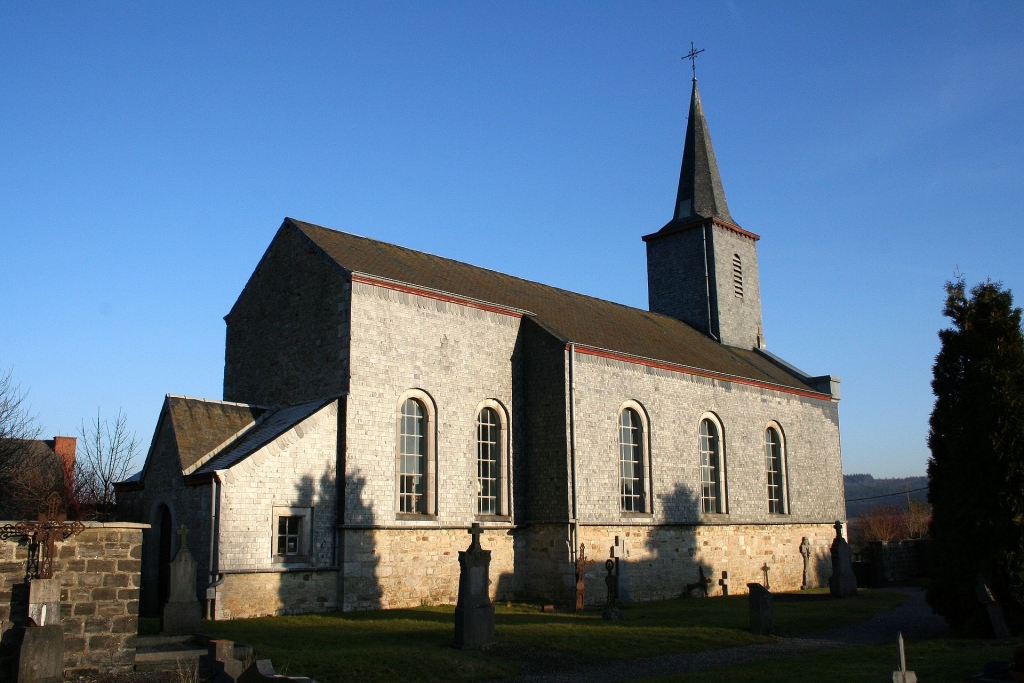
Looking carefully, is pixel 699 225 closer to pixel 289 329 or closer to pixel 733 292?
pixel 733 292

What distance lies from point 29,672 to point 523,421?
1382 cm

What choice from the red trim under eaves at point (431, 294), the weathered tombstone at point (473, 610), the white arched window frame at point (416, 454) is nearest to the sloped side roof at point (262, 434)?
the white arched window frame at point (416, 454)

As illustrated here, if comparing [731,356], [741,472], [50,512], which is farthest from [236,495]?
[731,356]

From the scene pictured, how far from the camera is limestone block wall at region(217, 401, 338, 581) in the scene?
16.7 meters

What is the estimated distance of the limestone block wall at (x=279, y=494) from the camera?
16656 millimetres

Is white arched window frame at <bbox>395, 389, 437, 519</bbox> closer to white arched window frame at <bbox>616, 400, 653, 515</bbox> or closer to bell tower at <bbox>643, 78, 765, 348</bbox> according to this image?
white arched window frame at <bbox>616, 400, 653, 515</bbox>

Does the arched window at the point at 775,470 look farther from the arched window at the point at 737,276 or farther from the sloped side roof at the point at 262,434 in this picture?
the sloped side roof at the point at 262,434

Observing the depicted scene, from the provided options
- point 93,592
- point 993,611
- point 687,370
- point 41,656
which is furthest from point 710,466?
point 41,656

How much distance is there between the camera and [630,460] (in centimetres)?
2366

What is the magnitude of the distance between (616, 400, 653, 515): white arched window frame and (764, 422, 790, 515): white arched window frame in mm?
7123

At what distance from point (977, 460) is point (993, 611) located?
107 inches

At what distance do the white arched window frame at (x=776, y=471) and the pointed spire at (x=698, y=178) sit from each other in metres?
9.43

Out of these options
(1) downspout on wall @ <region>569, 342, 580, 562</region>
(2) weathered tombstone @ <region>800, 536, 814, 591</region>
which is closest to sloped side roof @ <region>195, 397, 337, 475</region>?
(1) downspout on wall @ <region>569, 342, 580, 562</region>

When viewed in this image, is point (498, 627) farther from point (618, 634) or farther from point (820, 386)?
point (820, 386)
